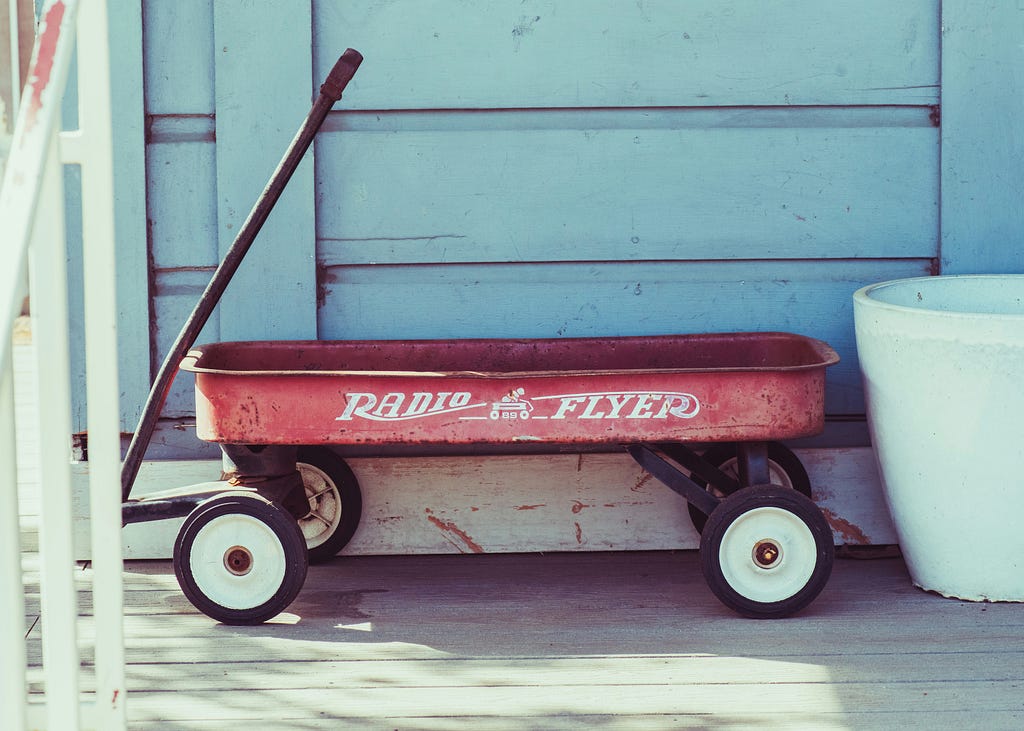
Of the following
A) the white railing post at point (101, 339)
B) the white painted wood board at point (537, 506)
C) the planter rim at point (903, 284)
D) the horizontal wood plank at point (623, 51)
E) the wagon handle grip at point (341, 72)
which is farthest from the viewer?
the white painted wood board at point (537, 506)

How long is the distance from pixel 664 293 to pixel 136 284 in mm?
1349

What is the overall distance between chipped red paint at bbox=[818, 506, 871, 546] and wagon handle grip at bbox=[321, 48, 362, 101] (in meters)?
1.64

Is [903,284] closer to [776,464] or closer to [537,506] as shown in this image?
[776,464]

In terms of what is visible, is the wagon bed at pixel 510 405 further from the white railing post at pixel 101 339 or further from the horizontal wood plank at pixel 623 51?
the white railing post at pixel 101 339

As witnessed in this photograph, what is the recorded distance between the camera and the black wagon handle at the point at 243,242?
8.38 feet

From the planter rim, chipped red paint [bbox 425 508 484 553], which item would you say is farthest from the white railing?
the planter rim

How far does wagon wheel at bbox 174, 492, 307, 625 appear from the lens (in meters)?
2.58

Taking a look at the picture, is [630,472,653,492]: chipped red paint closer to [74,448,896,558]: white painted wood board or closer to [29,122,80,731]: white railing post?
[74,448,896,558]: white painted wood board

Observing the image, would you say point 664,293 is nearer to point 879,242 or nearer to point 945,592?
point 879,242

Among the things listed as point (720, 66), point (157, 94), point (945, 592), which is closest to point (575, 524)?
point (945, 592)

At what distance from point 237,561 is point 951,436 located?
1.55 metres

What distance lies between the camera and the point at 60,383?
4.62 feet

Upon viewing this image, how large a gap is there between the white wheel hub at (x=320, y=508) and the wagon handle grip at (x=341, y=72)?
39.7 inches

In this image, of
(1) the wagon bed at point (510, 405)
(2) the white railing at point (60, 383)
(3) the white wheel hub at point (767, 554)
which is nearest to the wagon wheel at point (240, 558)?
(1) the wagon bed at point (510, 405)
